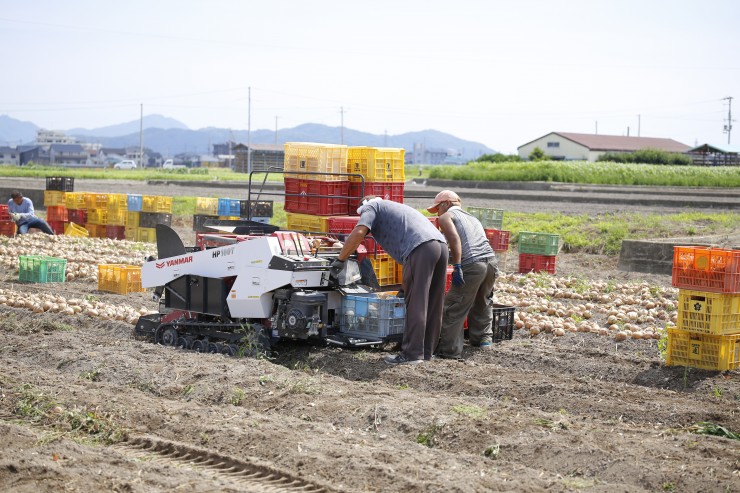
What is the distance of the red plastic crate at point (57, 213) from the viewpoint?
79.9ft

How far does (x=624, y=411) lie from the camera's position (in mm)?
7684

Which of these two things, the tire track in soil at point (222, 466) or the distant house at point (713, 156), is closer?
the tire track in soil at point (222, 466)

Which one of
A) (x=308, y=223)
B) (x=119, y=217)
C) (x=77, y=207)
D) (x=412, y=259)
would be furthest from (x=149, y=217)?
(x=412, y=259)

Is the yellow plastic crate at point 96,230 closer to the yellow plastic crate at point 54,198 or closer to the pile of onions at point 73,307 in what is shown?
the yellow plastic crate at point 54,198

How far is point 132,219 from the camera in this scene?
75.0ft

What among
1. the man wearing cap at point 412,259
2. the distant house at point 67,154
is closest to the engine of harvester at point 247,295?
the man wearing cap at point 412,259

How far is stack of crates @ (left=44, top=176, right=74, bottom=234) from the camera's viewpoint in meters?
24.4

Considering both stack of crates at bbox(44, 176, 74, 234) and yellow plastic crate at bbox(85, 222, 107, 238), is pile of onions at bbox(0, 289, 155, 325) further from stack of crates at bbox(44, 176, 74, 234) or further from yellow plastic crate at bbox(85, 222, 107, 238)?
stack of crates at bbox(44, 176, 74, 234)

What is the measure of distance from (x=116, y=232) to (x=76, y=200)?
1.49 m

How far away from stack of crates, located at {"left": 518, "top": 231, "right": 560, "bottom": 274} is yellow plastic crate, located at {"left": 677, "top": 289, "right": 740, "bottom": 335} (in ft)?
25.0

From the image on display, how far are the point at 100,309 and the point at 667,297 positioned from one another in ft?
28.3

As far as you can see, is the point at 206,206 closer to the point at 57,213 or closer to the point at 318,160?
the point at 57,213

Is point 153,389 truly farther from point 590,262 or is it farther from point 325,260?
point 590,262

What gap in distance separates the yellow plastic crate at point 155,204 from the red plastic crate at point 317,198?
11.3 m
